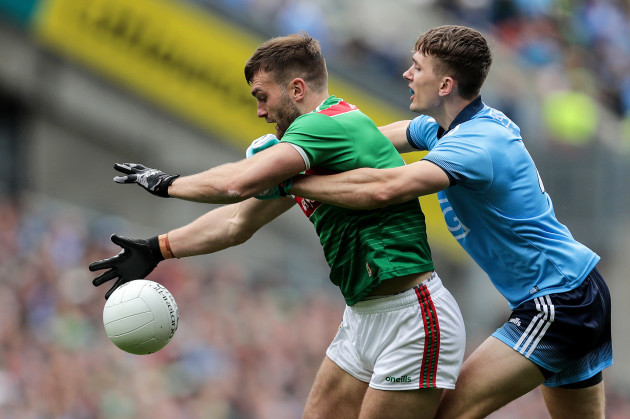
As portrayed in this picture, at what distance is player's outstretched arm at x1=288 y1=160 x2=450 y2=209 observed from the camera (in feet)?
14.8

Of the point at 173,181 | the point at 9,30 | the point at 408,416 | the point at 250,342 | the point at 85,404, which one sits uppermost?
the point at 173,181

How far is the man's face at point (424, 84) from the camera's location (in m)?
4.92

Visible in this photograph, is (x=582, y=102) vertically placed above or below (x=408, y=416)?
above

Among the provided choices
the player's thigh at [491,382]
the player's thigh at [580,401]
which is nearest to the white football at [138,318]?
the player's thigh at [491,382]

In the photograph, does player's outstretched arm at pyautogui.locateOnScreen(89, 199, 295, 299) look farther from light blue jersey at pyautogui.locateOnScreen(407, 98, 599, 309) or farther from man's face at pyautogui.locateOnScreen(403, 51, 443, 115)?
light blue jersey at pyautogui.locateOnScreen(407, 98, 599, 309)

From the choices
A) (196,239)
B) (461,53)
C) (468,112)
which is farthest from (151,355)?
(461,53)

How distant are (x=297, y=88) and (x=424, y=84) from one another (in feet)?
2.13

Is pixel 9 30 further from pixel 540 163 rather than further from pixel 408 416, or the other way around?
pixel 408 416

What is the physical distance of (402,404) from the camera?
4.74 m

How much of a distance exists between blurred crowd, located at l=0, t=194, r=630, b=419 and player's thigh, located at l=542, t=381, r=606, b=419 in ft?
18.9

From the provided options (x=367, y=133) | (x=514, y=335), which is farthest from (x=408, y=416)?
(x=367, y=133)

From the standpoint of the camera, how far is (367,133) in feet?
15.8

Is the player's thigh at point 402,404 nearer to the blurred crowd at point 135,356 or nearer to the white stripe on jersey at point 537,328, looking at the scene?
the white stripe on jersey at point 537,328

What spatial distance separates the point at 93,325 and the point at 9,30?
548 centimetres
